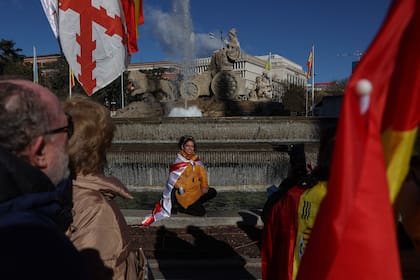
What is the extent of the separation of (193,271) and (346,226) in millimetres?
4664

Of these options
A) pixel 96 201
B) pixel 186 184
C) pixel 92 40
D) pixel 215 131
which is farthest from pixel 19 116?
pixel 215 131

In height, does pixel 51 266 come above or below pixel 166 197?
→ above

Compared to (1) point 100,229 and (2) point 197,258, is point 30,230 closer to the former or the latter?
(1) point 100,229

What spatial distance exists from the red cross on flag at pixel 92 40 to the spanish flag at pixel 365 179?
14.4 feet

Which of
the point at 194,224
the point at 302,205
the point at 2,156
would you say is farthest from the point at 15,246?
the point at 194,224

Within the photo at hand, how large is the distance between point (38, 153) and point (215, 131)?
1536cm

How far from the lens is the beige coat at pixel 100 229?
7.50 feet

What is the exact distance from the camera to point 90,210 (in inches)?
93.0

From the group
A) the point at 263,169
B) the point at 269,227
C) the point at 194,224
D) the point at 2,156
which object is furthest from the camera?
the point at 263,169

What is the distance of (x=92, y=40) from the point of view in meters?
5.92

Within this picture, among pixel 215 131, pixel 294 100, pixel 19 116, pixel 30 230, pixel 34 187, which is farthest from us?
pixel 294 100

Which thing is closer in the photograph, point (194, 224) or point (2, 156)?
point (2, 156)

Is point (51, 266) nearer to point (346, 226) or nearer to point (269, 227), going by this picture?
point (346, 226)

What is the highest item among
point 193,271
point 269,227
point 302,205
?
point 302,205
